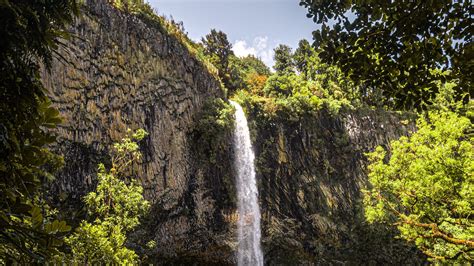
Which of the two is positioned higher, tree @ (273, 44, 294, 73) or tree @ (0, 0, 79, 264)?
tree @ (273, 44, 294, 73)

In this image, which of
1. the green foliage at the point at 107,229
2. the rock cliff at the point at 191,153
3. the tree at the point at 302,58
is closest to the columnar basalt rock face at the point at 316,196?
the rock cliff at the point at 191,153

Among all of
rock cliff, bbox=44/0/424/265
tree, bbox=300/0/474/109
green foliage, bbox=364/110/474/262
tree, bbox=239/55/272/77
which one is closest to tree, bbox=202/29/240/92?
rock cliff, bbox=44/0/424/265

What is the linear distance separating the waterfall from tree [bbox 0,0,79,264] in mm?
16853

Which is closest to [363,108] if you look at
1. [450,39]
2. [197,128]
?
[197,128]

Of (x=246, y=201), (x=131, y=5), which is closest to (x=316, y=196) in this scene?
(x=246, y=201)

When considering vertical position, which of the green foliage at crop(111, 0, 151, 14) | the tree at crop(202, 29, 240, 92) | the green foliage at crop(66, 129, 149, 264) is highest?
the tree at crop(202, 29, 240, 92)

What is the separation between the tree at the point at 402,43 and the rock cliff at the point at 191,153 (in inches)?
347

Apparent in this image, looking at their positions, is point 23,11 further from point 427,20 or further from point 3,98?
point 427,20

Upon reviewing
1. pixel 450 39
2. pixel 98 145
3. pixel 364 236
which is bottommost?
pixel 364 236

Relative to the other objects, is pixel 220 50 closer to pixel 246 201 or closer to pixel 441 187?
pixel 246 201

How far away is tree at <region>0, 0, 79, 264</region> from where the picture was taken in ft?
7.13

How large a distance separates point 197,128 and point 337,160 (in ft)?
34.6

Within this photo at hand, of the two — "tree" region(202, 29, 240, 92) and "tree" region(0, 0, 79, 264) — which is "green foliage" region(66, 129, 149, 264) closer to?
"tree" region(0, 0, 79, 264)

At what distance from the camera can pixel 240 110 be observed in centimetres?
2142
